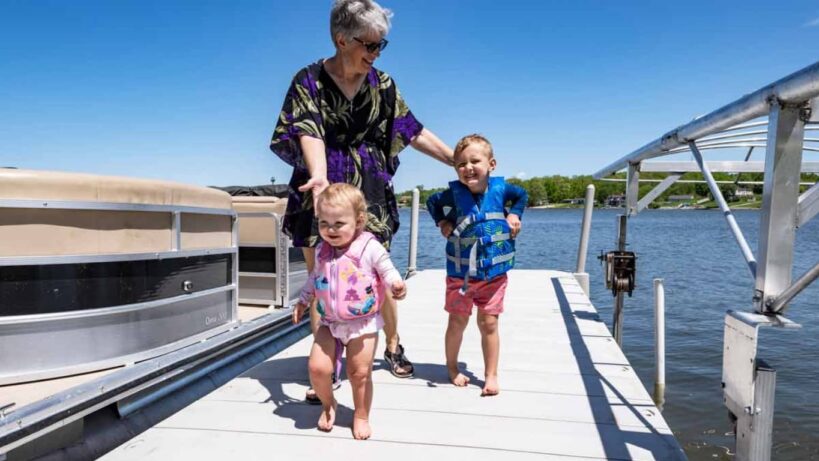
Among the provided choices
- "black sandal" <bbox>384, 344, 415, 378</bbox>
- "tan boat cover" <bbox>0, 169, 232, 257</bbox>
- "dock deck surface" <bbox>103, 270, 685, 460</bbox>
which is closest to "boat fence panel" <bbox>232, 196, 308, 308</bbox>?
"dock deck surface" <bbox>103, 270, 685, 460</bbox>

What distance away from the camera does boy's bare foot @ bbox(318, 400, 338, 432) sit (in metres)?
2.52

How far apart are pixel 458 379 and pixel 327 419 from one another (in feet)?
3.14

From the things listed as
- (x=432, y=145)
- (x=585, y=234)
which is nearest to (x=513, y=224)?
(x=432, y=145)

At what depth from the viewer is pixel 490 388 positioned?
3.04m

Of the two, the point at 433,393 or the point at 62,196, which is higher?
the point at 62,196

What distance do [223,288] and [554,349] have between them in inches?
98.3

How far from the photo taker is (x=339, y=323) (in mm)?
2441

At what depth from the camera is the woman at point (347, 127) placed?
105 inches

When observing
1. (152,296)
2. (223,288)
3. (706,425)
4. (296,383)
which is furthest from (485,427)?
(706,425)

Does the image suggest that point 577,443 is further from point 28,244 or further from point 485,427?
point 28,244

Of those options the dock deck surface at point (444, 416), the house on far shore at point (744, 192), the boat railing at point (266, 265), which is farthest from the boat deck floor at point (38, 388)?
the house on far shore at point (744, 192)

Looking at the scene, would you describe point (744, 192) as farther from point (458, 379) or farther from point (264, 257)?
point (264, 257)

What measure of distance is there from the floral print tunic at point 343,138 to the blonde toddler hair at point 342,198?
512 millimetres

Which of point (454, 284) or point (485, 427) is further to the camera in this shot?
point (454, 284)
